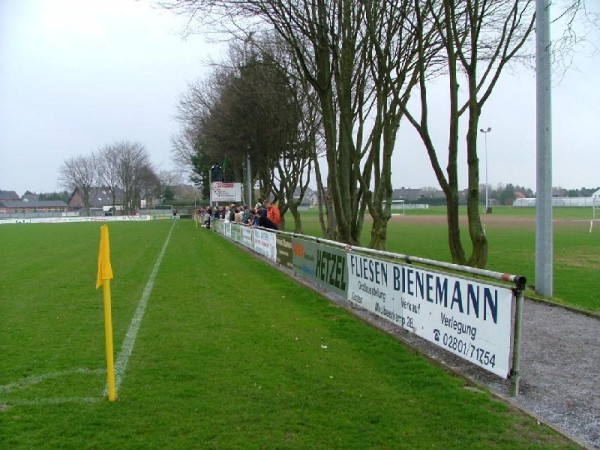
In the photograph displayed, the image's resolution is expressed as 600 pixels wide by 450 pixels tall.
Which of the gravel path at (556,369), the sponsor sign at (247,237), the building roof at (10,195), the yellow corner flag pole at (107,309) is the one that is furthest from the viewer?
the building roof at (10,195)

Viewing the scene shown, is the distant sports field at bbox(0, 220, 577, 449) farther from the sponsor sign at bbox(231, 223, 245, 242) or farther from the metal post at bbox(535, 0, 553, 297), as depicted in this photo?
the sponsor sign at bbox(231, 223, 245, 242)

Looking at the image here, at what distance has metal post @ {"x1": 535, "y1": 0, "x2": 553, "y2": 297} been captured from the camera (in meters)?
10.3

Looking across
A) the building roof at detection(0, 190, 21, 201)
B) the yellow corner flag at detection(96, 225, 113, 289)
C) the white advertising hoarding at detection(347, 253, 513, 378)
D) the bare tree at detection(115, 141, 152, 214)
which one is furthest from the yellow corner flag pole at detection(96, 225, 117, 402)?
the building roof at detection(0, 190, 21, 201)

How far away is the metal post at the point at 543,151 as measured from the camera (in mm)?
10289

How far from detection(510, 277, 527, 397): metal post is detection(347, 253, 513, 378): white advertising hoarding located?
0.06 metres

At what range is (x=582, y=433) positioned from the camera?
4320 mm

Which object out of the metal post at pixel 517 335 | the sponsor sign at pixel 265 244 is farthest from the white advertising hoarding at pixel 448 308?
the sponsor sign at pixel 265 244

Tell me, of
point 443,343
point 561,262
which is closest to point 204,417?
point 443,343

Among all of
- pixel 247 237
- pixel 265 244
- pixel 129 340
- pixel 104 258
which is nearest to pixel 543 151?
pixel 129 340

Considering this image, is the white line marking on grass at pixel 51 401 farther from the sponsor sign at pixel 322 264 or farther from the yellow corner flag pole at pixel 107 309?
the sponsor sign at pixel 322 264

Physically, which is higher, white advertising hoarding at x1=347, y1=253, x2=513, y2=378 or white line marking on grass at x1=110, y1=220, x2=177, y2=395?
white advertising hoarding at x1=347, y1=253, x2=513, y2=378

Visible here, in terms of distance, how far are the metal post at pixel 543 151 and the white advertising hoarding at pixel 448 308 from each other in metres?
3.91

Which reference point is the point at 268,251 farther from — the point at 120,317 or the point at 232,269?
the point at 120,317

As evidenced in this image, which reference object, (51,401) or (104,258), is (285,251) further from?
(51,401)
